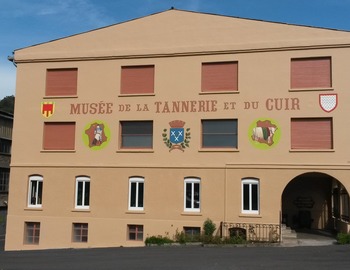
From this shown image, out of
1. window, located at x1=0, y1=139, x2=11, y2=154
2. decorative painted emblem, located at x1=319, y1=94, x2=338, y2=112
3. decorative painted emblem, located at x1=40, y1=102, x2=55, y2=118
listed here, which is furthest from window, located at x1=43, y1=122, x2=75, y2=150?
window, located at x1=0, y1=139, x2=11, y2=154

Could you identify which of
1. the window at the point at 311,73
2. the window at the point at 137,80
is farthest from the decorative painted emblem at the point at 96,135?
the window at the point at 311,73

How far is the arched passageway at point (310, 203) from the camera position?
81.1ft

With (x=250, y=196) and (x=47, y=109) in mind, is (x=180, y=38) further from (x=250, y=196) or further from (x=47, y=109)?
(x=250, y=196)

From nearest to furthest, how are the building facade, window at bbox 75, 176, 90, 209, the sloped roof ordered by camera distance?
the sloped roof → window at bbox 75, 176, 90, 209 → the building facade

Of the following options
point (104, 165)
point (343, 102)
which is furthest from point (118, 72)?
point (343, 102)

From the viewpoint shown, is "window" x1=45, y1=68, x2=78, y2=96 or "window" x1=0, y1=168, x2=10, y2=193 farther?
"window" x1=0, y1=168, x2=10, y2=193

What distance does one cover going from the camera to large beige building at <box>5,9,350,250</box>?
2228 centimetres

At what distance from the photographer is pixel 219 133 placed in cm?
2345

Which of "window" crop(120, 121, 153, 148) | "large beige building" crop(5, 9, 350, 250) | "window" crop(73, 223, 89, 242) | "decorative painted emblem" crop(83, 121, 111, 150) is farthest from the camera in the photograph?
"decorative painted emblem" crop(83, 121, 111, 150)

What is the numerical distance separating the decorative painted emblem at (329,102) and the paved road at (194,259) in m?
6.51

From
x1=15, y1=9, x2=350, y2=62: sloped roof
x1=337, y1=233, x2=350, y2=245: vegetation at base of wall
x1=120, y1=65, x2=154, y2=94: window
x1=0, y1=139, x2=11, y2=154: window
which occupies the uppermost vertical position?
x1=15, y1=9, x2=350, y2=62: sloped roof

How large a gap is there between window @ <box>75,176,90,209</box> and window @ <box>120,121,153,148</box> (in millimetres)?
2675

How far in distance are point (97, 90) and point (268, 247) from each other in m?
11.9

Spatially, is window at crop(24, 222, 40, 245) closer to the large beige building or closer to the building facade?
the large beige building
